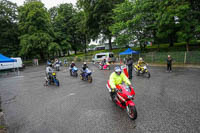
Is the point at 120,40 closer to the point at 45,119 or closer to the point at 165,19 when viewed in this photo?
the point at 165,19

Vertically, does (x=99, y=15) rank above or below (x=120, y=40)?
above

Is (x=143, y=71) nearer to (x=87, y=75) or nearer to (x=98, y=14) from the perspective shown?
(x=87, y=75)

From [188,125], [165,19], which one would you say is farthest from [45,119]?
[165,19]

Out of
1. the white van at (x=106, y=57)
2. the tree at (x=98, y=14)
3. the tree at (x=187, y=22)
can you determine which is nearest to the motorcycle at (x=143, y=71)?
the tree at (x=187, y=22)

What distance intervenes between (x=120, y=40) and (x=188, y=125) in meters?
20.8

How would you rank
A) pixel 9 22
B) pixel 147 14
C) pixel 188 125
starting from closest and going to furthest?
A: pixel 188 125 < pixel 147 14 < pixel 9 22

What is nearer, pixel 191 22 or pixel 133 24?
pixel 191 22

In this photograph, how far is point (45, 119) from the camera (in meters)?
3.99

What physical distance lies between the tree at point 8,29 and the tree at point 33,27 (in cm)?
383

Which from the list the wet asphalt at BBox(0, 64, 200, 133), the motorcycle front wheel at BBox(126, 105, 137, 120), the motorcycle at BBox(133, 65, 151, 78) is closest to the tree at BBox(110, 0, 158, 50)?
the motorcycle at BBox(133, 65, 151, 78)

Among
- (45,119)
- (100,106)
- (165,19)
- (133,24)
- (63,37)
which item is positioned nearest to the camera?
(45,119)

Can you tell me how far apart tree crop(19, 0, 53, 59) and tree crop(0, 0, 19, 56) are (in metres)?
3.83

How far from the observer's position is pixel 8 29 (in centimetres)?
3606

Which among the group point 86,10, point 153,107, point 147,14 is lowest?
point 153,107
